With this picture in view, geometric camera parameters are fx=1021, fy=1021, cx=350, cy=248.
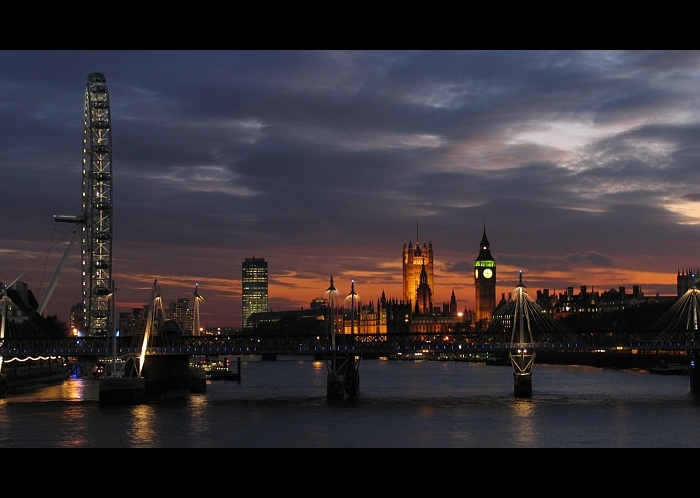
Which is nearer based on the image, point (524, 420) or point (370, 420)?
point (524, 420)

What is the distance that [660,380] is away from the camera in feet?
269

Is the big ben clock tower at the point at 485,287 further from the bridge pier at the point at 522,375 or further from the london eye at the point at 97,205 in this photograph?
the bridge pier at the point at 522,375

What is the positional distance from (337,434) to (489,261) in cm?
16226

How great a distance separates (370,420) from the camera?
1729 inches

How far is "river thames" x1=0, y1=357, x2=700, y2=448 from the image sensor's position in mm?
35781

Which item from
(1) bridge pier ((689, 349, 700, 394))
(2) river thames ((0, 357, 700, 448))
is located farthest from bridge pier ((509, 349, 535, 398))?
(1) bridge pier ((689, 349, 700, 394))

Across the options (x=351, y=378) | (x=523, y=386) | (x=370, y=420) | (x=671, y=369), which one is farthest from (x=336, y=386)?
(x=671, y=369)

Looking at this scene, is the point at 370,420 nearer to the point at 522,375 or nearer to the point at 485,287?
the point at 522,375

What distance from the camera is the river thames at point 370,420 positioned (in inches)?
1409

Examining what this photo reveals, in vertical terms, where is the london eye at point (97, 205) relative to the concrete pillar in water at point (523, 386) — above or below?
above

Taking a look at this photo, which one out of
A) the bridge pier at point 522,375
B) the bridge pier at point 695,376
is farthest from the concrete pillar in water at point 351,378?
the bridge pier at point 695,376

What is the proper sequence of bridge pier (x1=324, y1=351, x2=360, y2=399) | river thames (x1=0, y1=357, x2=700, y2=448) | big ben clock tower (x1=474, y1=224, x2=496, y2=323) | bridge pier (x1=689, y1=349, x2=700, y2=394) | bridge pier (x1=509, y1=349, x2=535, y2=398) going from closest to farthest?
river thames (x1=0, y1=357, x2=700, y2=448) < bridge pier (x1=509, y1=349, x2=535, y2=398) < bridge pier (x1=324, y1=351, x2=360, y2=399) < bridge pier (x1=689, y1=349, x2=700, y2=394) < big ben clock tower (x1=474, y1=224, x2=496, y2=323)

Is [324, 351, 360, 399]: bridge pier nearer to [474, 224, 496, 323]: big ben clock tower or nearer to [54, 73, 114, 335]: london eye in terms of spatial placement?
[54, 73, 114, 335]: london eye
